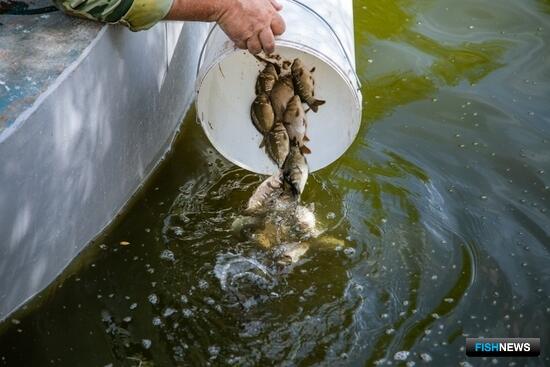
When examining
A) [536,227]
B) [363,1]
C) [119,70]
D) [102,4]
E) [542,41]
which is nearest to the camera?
[102,4]

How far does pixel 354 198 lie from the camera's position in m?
4.20

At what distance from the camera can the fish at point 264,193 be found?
3874mm

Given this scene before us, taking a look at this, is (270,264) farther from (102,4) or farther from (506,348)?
(102,4)

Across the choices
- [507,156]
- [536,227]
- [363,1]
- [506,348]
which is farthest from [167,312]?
[363,1]

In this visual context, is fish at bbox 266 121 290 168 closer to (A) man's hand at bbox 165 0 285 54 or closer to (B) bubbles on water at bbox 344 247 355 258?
(A) man's hand at bbox 165 0 285 54

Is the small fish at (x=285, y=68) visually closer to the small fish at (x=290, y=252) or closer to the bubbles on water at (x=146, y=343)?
the small fish at (x=290, y=252)

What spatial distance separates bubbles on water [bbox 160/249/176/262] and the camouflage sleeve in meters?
0.99

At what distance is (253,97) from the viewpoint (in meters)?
4.06

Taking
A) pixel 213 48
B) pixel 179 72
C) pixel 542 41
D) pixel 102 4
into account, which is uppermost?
pixel 102 4

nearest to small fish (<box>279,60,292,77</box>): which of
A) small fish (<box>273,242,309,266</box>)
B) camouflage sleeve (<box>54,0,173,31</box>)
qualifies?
camouflage sleeve (<box>54,0,173,31</box>)

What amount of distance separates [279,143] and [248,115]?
43 cm

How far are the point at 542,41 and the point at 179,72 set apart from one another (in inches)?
93.5

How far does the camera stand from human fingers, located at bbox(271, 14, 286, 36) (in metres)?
3.49
